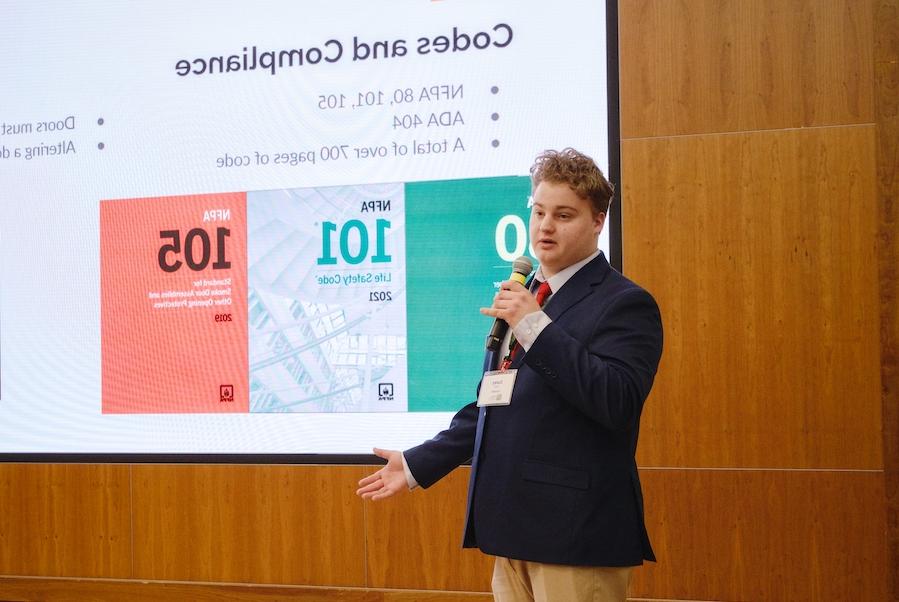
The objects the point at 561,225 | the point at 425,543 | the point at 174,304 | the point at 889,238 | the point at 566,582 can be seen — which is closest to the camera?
the point at 566,582

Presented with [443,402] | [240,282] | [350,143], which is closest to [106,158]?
[240,282]

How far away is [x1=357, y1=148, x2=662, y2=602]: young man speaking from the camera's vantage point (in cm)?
181

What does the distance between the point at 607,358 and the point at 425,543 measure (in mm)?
2170

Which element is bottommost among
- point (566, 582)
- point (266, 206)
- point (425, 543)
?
point (425, 543)

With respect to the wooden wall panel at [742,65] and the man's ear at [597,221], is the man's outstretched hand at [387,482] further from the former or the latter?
the wooden wall panel at [742,65]

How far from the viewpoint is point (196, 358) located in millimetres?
4016

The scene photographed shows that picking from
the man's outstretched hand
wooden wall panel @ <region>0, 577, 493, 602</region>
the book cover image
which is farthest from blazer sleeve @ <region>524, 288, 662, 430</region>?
the book cover image

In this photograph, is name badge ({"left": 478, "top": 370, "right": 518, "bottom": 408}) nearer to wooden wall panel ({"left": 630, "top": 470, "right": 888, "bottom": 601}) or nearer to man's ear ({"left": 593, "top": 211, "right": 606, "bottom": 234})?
man's ear ({"left": 593, "top": 211, "right": 606, "bottom": 234})

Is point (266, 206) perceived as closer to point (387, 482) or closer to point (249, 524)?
point (249, 524)

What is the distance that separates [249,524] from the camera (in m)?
3.94

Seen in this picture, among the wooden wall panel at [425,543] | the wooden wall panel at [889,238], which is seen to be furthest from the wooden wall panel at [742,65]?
the wooden wall panel at [425,543]

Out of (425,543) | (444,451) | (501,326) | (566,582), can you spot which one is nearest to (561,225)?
(501,326)

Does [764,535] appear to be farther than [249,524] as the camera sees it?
No

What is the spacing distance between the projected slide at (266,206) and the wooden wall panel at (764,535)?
99 centimetres
